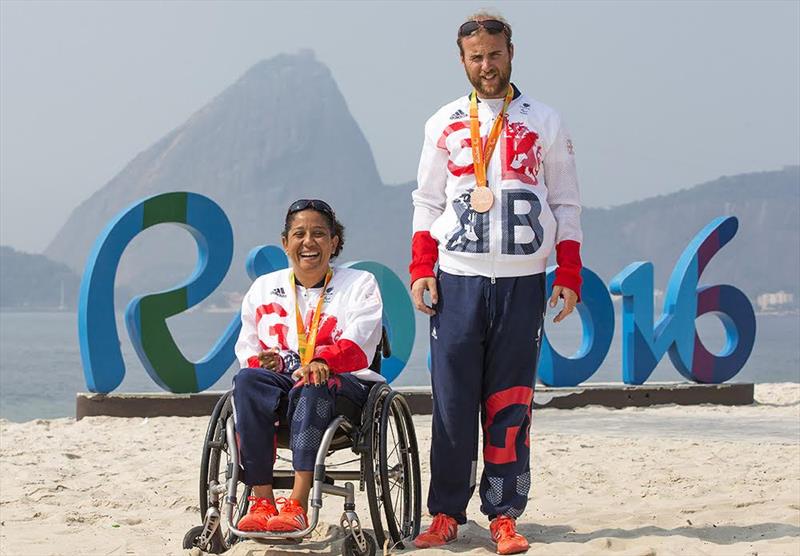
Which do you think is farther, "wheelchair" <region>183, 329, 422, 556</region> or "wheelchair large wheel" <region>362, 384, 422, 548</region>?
"wheelchair large wheel" <region>362, 384, 422, 548</region>

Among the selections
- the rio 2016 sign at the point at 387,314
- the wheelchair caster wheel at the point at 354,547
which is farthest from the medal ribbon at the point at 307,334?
the rio 2016 sign at the point at 387,314

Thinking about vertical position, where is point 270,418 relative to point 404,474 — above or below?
above

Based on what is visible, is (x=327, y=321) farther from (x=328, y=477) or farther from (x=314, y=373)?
(x=328, y=477)

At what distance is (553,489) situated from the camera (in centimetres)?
530

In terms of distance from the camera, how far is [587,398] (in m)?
9.43

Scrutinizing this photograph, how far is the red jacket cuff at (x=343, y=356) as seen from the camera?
358 cm

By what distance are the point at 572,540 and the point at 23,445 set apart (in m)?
4.32

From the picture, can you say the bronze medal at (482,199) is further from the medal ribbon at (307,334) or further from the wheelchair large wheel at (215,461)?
the wheelchair large wheel at (215,461)

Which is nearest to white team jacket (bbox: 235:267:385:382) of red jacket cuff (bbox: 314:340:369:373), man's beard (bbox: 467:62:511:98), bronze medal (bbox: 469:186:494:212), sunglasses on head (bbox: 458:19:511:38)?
red jacket cuff (bbox: 314:340:369:373)

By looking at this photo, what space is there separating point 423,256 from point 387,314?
537 centimetres

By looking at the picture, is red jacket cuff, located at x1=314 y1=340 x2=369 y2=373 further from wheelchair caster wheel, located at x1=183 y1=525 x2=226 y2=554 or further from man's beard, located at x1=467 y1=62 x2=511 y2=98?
man's beard, located at x1=467 y1=62 x2=511 y2=98

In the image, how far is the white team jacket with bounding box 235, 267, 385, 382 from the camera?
365 centimetres

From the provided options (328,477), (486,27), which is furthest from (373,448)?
(486,27)

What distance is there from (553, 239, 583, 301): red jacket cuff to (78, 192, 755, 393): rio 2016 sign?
4.52 m
